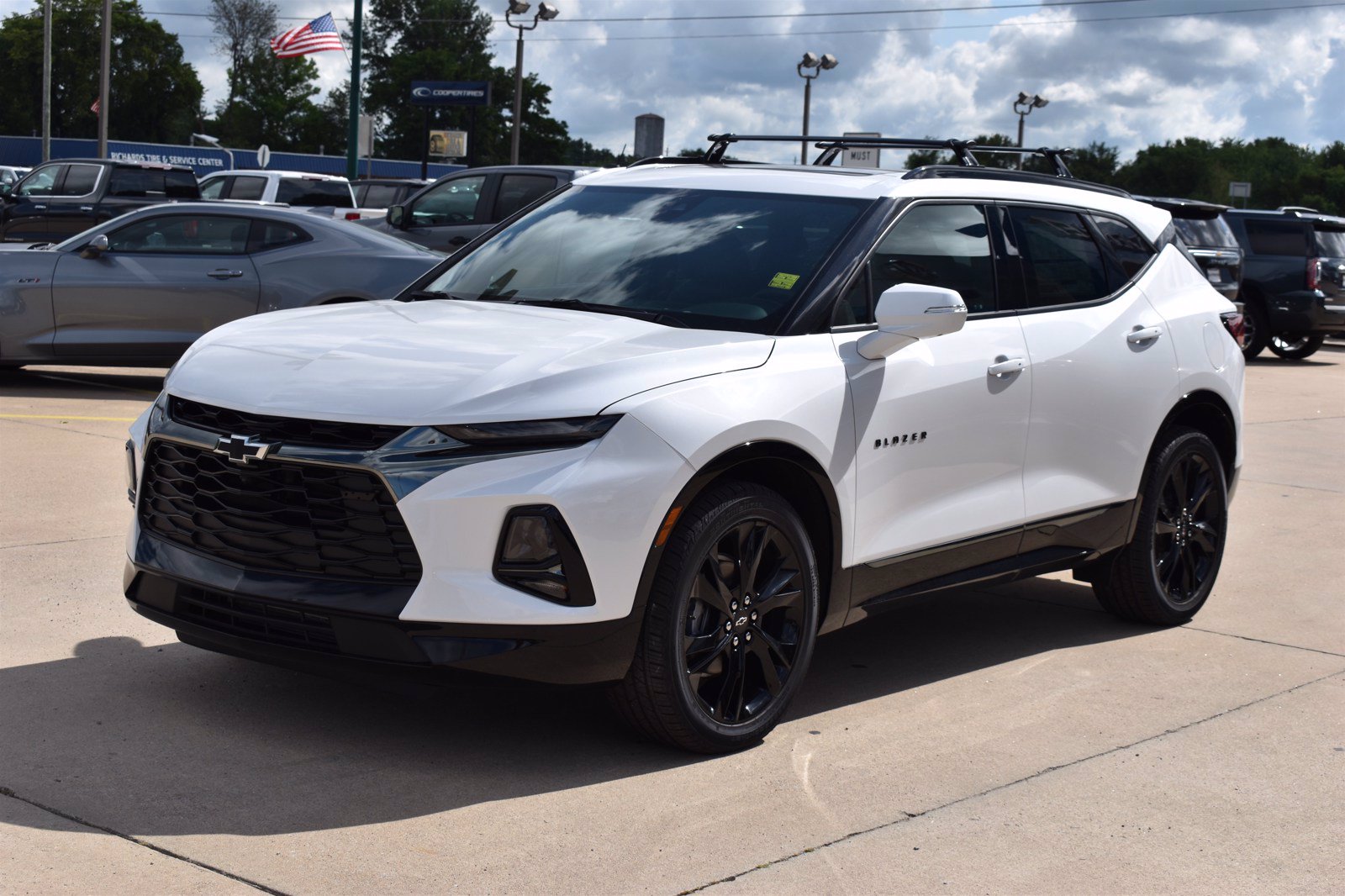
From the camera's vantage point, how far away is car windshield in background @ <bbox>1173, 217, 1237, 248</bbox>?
2078 centimetres

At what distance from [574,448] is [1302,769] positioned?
249 cm

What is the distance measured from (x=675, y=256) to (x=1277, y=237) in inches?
788

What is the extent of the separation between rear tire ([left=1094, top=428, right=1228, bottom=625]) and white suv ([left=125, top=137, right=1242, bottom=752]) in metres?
0.03

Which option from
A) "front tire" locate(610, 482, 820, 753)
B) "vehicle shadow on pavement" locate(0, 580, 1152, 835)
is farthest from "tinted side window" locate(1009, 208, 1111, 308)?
"front tire" locate(610, 482, 820, 753)

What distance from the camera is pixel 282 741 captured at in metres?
4.52

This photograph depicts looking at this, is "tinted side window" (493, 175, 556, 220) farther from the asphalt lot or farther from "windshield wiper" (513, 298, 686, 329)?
"windshield wiper" (513, 298, 686, 329)

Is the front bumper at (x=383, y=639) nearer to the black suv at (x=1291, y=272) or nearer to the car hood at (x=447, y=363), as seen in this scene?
the car hood at (x=447, y=363)

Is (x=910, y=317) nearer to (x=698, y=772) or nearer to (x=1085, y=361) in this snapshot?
(x=1085, y=361)

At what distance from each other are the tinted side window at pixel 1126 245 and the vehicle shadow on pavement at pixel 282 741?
1831 mm

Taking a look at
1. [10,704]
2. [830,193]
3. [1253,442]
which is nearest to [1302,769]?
[830,193]

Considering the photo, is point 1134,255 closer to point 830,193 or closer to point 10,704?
point 830,193

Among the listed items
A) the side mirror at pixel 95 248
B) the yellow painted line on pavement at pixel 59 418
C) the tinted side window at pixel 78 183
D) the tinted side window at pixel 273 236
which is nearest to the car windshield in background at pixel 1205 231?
the tinted side window at pixel 273 236

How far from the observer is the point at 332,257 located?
12555mm

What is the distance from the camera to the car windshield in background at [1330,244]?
22730mm
